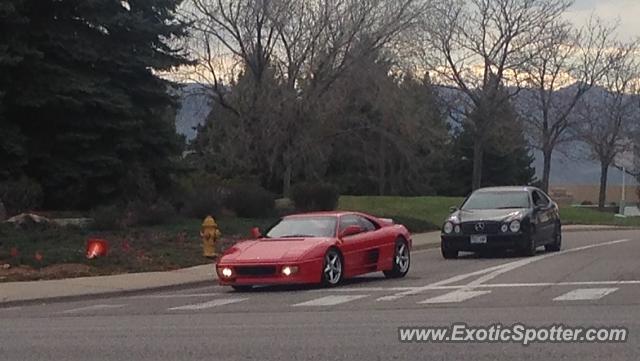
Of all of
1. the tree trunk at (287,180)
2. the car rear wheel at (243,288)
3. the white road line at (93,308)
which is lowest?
the white road line at (93,308)

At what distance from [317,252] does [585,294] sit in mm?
4425

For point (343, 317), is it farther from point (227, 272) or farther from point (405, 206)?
point (405, 206)

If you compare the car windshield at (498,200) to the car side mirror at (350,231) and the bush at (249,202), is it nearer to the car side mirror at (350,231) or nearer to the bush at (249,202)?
the car side mirror at (350,231)

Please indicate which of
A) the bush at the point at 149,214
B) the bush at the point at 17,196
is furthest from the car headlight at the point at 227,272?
the bush at the point at 17,196

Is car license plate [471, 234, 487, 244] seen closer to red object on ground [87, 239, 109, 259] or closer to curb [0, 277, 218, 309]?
curb [0, 277, 218, 309]

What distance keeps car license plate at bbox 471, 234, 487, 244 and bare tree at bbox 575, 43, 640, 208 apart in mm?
46680

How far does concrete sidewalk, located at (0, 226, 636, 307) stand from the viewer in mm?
18734

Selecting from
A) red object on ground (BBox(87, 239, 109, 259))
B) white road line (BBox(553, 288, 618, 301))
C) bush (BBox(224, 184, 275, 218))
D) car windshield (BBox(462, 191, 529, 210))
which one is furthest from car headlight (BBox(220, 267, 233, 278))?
bush (BBox(224, 184, 275, 218))

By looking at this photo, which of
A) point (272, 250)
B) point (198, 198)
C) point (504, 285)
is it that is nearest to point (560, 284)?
point (504, 285)

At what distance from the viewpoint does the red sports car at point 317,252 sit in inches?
715

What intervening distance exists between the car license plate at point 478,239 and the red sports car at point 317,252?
360 cm

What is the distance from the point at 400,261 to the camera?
2088cm

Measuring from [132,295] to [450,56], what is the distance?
127ft

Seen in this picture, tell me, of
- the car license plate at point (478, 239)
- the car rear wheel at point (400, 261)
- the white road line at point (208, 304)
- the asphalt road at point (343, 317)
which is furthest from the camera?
the car license plate at point (478, 239)
